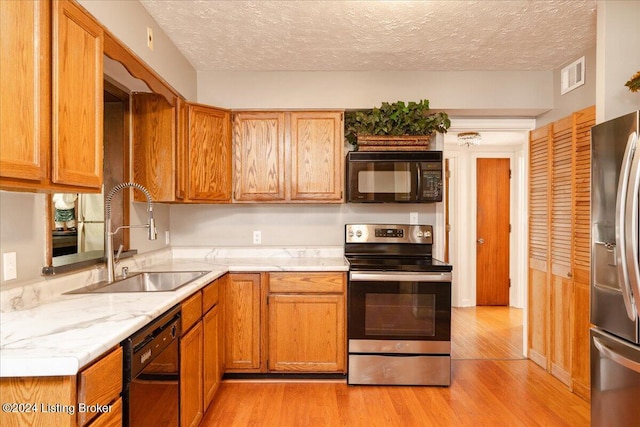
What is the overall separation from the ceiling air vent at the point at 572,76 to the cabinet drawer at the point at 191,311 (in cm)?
301

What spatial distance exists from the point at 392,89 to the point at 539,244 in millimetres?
1761

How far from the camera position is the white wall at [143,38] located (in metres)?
1.79

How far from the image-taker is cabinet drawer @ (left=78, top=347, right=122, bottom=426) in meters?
1.05

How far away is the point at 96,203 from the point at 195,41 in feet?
4.24

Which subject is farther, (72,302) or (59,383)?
(72,302)

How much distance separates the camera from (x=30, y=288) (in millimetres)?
1575

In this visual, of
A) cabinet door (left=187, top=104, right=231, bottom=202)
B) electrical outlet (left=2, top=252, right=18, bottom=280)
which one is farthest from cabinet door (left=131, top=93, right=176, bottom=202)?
electrical outlet (left=2, top=252, right=18, bottom=280)

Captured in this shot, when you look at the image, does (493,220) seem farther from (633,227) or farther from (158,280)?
(158,280)

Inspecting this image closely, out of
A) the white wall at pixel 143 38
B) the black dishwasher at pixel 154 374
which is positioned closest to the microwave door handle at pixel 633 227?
the black dishwasher at pixel 154 374

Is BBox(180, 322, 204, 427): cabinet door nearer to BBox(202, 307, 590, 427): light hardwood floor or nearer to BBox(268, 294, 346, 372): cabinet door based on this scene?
BBox(202, 307, 590, 427): light hardwood floor

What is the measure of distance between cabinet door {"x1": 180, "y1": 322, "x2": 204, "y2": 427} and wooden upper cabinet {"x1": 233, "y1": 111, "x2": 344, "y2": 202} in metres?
1.29

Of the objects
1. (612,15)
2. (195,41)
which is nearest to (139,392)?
(195,41)

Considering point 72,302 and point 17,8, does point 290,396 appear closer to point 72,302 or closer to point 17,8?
point 72,302

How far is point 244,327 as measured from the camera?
2748 mm
